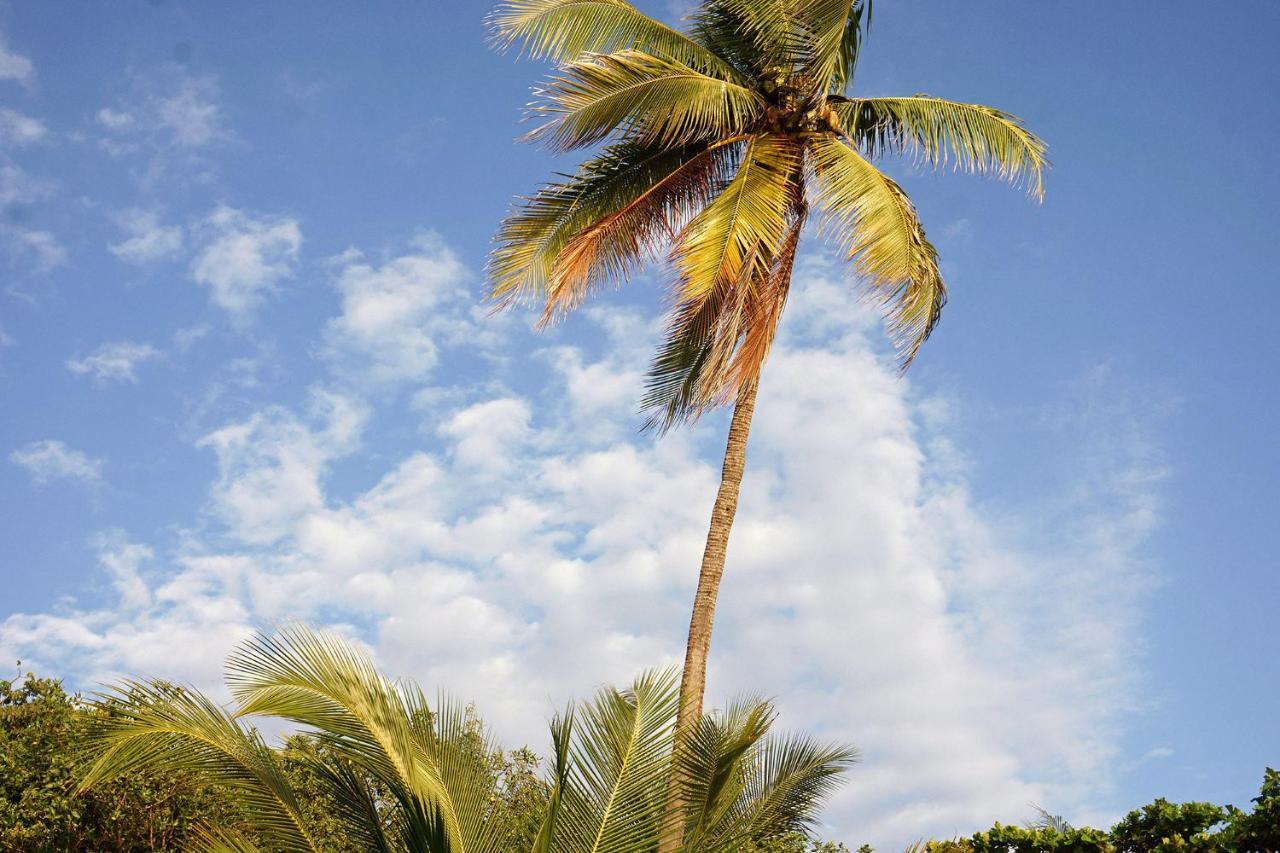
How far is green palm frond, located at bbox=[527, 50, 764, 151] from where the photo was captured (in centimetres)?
1171

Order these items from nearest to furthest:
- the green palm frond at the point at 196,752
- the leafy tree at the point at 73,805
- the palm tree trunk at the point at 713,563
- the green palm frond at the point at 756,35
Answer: the green palm frond at the point at 196,752, the palm tree trunk at the point at 713,563, the green palm frond at the point at 756,35, the leafy tree at the point at 73,805

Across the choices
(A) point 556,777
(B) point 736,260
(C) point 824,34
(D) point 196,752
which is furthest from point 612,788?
(C) point 824,34

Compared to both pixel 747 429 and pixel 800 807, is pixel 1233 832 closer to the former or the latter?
pixel 800 807

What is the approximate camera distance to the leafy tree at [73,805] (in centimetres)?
1431

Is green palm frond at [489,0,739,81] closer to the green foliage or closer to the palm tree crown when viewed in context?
the palm tree crown

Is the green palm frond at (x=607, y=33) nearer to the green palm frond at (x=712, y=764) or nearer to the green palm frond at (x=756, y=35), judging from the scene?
the green palm frond at (x=756, y=35)

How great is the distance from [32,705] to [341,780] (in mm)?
10404

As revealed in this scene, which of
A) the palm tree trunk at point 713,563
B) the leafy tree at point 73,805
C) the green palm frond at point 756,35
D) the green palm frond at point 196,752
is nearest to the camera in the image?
the green palm frond at point 196,752

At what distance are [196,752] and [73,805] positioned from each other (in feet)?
26.0

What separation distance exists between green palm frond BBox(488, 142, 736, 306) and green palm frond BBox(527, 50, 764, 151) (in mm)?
594

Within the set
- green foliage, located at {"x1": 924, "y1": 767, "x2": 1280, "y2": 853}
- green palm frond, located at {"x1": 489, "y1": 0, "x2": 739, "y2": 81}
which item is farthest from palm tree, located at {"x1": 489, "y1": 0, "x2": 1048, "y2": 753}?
green foliage, located at {"x1": 924, "y1": 767, "x2": 1280, "y2": 853}

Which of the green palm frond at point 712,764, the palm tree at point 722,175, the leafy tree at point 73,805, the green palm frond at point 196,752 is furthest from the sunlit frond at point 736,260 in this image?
Result: the leafy tree at point 73,805

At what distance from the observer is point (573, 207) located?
13.1 m

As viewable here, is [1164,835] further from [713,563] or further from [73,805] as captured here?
[73,805]
